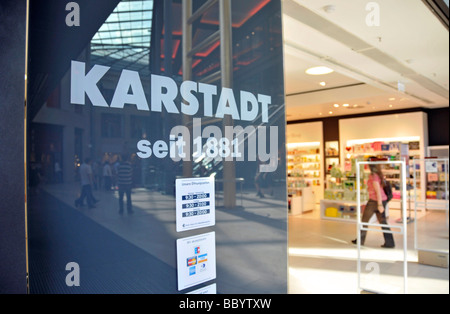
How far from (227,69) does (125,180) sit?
0.99 meters

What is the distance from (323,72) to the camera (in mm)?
6816

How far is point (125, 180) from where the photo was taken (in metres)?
1.67

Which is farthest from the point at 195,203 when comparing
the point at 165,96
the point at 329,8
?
the point at 329,8

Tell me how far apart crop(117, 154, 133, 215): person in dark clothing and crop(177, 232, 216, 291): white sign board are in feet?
1.33

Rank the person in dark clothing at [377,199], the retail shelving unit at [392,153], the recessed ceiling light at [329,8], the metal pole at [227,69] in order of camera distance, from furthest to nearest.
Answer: the retail shelving unit at [392,153], the person in dark clothing at [377,199], the recessed ceiling light at [329,8], the metal pole at [227,69]

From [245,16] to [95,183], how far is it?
4.91ft

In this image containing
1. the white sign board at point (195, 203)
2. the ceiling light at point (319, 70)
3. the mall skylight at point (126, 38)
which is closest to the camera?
the mall skylight at point (126, 38)

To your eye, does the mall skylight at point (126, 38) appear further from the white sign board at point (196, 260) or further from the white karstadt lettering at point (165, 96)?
the white sign board at point (196, 260)

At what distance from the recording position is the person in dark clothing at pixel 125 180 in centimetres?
166

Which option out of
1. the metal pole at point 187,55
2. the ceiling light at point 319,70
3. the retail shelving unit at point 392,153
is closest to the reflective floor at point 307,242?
the metal pole at point 187,55

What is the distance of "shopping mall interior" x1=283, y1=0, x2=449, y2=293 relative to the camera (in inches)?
165
